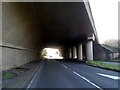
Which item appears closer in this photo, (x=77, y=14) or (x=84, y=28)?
(x=77, y=14)

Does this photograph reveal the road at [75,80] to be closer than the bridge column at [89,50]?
Yes

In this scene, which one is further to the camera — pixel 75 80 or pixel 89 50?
pixel 89 50

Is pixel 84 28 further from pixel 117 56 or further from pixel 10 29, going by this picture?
pixel 117 56

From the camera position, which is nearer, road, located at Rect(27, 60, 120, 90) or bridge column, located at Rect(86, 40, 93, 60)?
road, located at Rect(27, 60, 120, 90)

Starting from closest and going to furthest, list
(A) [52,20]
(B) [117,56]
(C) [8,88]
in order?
1. (C) [8,88]
2. (A) [52,20]
3. (B) [117,56]

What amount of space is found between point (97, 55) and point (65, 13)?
35.3 meters

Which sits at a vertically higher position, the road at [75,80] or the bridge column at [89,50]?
the bridge column at [89,50]

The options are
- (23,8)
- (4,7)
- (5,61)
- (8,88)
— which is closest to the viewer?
(8,88)

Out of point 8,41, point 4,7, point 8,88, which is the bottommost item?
point 8,88

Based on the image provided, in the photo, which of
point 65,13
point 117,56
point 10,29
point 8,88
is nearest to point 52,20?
point 65,13

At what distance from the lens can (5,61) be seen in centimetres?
2336

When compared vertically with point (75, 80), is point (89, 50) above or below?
above

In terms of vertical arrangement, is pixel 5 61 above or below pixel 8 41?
below

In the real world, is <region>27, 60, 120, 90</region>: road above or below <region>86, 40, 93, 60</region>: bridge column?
below
